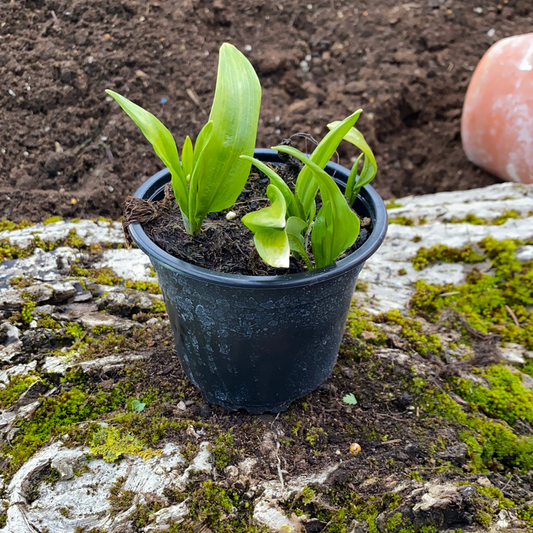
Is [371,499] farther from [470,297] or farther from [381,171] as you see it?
[381,171]

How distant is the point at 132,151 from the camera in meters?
3.30

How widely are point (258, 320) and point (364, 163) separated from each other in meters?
0.62

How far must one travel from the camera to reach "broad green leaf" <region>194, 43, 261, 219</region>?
139cm

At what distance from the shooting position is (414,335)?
2217mm

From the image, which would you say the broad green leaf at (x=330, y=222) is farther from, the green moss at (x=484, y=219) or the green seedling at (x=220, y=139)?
the green moss at (x=484, y=219)

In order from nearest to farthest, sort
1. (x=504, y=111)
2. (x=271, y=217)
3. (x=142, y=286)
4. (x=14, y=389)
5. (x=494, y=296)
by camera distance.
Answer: (x=271, y=217)
(x=14, y=389)
(x=142, y=286)
(x=494, y=296)
(x=504, y=111)

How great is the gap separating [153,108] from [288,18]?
5.00ft

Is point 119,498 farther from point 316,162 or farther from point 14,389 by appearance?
point 316,162

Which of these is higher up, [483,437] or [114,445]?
[114,445]

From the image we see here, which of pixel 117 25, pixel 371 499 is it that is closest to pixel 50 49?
pixel 117 25

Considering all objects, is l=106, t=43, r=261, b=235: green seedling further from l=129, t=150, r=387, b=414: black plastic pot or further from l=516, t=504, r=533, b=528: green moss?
l=516, t=504, r=533, b=528: green moss

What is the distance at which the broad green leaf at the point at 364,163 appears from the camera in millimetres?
1522

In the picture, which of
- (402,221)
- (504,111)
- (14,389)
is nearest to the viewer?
(14,389)

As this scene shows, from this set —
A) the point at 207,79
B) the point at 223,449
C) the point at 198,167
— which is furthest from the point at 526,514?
the point at 207,79
